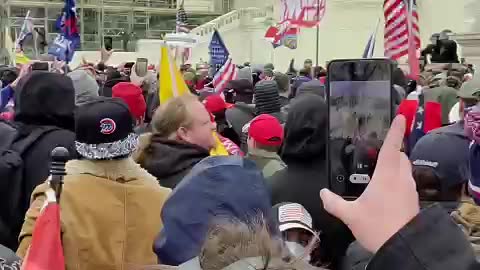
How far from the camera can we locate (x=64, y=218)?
322 centimetres

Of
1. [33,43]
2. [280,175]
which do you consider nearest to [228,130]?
[280,175]

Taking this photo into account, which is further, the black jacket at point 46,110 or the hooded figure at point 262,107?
the hooded figure at point 262,107

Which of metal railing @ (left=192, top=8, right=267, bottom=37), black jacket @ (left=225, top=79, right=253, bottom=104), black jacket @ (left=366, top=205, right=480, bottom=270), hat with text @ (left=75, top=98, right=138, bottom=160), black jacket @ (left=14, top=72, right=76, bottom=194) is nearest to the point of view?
black jacket @ (left=366, top=205, right=480, bottom=270)

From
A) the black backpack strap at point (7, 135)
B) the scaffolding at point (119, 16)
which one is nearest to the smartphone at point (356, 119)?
the black backpack strap at point (7, 135)

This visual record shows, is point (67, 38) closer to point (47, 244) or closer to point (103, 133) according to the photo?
point (103, 133)

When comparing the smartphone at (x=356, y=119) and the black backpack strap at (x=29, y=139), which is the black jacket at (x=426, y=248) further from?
the black backpack strap at (x=29, y=139)

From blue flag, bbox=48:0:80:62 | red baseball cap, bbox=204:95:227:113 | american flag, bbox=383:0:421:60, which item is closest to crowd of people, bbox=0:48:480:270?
red baseball cap, bbox=204:95:227:113

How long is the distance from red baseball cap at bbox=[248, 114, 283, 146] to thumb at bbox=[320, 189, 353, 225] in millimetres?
2988

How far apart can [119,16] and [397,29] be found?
118 feet

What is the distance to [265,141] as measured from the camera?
486 centimetres

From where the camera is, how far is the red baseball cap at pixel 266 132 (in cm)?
481

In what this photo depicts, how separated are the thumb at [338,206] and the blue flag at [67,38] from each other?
11.0 m

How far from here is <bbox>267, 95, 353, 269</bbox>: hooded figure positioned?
4016 mm

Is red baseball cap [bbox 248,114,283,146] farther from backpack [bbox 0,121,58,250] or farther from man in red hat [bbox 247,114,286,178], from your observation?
backpack [bbox 0,121,58,250]
